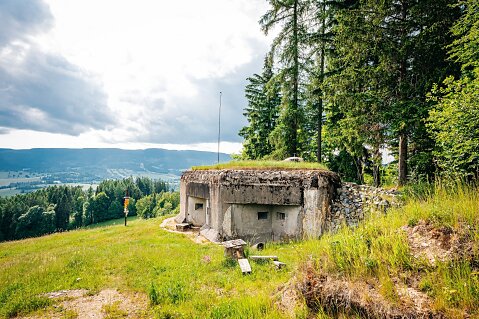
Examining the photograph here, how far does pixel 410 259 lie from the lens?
339 cm

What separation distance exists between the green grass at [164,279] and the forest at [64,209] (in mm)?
41044

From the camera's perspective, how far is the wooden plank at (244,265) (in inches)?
249

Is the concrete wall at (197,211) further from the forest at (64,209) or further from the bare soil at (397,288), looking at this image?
the forest at (64,209)

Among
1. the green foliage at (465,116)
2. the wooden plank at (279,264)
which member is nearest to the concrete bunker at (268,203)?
the wooden plank at (279,264)

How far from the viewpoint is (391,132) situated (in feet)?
35.8

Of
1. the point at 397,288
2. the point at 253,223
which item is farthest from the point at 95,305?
the point at 253,223

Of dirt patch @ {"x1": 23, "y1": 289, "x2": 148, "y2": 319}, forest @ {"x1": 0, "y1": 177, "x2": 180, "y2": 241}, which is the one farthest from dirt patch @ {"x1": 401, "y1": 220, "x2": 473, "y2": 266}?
forest @ {"x1": 0, "y1": 177, "x2": 180, "y2": 241}

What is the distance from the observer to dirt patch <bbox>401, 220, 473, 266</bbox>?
10.5 feet

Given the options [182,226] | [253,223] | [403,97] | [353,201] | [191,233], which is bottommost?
[191,233]

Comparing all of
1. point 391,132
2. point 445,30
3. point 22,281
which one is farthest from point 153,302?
point 445,30

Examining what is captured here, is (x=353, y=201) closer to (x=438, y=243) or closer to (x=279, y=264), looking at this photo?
(x=279, y=264)

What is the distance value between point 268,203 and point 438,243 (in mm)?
7178

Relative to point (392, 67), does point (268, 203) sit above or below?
below

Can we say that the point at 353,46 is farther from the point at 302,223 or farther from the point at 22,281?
the point at 22,281
